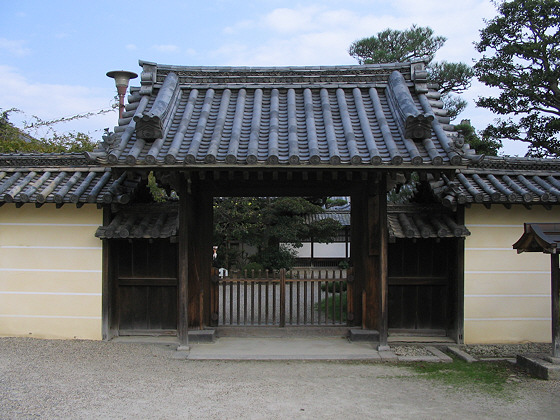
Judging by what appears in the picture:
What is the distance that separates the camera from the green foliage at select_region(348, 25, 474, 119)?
79.3 feet

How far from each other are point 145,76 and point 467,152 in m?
6.24

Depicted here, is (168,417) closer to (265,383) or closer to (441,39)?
(265,383)

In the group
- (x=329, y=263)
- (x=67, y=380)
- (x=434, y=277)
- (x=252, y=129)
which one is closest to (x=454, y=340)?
(x=434, y=277)

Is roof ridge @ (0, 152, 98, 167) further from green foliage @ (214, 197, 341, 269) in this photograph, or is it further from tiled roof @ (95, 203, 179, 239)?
green foliage @ (214, 197, 341, 269)

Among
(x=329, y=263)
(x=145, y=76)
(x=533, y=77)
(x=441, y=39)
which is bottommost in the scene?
(x=329, y=263)

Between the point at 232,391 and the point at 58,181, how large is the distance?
17.5ft

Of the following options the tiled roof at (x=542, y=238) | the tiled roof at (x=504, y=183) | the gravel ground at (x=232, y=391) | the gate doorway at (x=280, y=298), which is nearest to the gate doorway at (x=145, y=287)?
the gate doorway at (x=280, y=298)

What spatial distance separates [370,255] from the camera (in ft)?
31.0

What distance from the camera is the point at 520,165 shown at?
976 centimetres

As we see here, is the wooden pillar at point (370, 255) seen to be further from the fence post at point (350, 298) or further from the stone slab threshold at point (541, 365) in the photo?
the stone slab threshold at point (541, 365)

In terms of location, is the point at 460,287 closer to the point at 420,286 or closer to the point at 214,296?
the point at 420,286

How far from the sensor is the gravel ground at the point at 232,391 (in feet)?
19.2

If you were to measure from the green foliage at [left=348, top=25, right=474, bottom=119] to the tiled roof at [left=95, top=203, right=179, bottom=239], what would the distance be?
17643 mm

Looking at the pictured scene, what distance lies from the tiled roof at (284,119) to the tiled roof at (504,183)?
1.07 m
